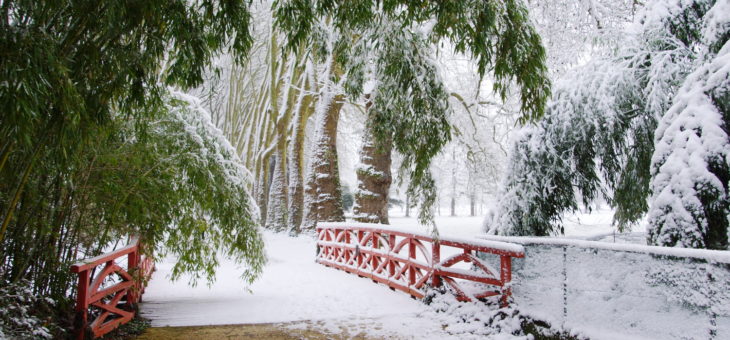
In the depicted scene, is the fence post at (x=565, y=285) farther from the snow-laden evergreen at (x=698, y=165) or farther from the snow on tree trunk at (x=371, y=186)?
the snow on tree trunk at (x=371, y=186)

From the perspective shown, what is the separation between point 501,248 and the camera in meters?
5.71

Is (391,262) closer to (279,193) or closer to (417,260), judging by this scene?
(417,260)

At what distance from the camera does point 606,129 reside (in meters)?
7.81

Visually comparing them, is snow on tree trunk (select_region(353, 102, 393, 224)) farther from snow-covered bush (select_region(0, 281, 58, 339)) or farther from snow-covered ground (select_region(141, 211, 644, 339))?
snow-covered bush (select_region(0, 281, 58, 339))

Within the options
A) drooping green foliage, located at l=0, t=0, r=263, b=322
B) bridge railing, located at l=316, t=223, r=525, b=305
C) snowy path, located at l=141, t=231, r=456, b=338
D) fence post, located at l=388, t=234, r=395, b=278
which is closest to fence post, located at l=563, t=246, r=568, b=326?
bridge railing, located at l=316, t=223, r=525, b=305

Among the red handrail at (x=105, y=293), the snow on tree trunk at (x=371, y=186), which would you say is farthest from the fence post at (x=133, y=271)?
the snow on tree trunk at (x=371, y=186)

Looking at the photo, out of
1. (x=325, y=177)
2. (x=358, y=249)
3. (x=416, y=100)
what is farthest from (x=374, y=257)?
(x=325, y=177)

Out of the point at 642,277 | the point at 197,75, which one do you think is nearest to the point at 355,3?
the point at 197,75

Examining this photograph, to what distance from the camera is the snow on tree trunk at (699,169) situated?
5566mm

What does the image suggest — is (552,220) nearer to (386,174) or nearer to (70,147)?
(386,174)

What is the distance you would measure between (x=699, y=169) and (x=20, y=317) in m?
7.00

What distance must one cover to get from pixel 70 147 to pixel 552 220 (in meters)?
7.76

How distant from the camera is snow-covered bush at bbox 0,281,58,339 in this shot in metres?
3.89

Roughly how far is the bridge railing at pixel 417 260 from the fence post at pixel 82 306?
4010 mm
